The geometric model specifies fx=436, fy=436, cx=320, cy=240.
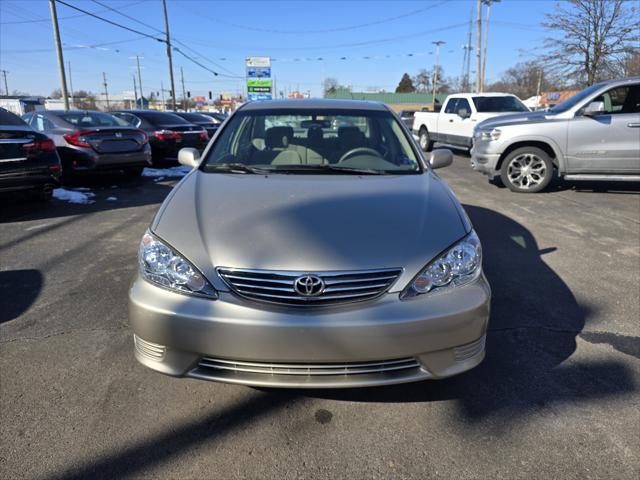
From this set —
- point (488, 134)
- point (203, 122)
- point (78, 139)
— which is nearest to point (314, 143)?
point (488, 134)

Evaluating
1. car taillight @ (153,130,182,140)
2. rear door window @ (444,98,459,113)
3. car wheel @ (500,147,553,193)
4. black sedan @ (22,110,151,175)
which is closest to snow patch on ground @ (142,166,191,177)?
car taillight @ (153,130,182,140)

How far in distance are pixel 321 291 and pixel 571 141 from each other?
7065 mm

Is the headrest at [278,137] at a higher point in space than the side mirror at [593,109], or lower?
lower

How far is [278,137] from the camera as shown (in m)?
3.63

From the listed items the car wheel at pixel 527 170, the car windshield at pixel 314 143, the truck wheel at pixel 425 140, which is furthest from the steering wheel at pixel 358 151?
the truck wheel at pixel 425 140

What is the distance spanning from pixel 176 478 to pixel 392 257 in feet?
4.47

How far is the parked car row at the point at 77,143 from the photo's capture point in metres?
5.86

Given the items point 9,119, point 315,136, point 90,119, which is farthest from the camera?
point 90,119

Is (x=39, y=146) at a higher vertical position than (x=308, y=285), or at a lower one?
higher

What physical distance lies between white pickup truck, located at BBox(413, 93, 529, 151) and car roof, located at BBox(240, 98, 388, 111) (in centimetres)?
768

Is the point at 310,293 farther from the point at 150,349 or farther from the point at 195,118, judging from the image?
the point at 195,118

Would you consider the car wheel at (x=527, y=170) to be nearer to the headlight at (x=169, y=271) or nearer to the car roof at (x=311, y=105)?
the car roof at (x=311, y=105)

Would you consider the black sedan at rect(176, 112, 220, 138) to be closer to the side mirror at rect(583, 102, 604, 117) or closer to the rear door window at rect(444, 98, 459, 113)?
the rear door window at rect(444, 98, 459, 113)

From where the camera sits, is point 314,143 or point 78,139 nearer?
point 314,143
